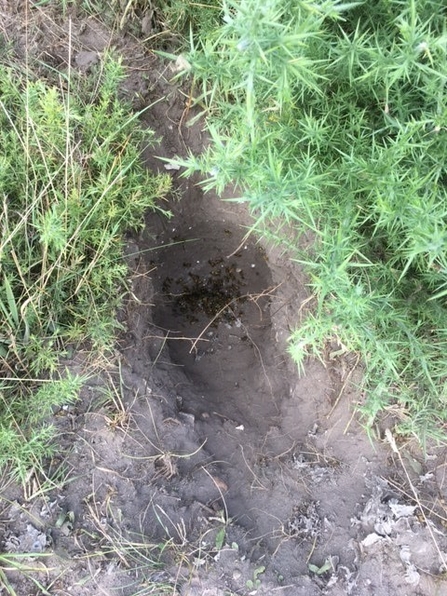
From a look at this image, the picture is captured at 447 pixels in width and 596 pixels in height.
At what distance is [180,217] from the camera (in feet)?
9.44

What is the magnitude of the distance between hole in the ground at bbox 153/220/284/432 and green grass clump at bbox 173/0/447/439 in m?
0.69

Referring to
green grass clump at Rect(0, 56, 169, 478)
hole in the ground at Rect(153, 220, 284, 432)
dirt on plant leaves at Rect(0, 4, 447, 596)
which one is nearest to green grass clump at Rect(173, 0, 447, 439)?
dirt on plant leaves at Rect(0, 4, 447, 596)

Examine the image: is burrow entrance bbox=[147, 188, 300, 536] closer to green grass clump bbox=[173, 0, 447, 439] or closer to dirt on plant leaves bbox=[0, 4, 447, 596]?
dirt on plant leaves bbox=[0, 4, 447, 596]

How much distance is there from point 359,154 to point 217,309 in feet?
4.41

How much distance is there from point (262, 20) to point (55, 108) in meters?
1.11

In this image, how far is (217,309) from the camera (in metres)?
3.00

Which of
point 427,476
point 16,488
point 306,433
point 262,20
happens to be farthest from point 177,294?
point 262,20

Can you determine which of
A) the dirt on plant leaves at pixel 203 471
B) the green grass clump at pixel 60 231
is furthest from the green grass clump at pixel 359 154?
the green grass clump at pixel 60 231

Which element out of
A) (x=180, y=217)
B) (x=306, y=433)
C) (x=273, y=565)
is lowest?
(x=273, y=565)

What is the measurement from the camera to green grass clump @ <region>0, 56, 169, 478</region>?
2182 millimetres

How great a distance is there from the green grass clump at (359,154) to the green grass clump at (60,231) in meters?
0.54

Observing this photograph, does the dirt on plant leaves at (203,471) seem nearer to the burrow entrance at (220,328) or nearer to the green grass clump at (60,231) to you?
the burrow entrance at (220,328)

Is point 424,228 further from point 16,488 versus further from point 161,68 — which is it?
point 16,488

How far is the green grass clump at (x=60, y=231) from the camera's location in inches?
85.9
